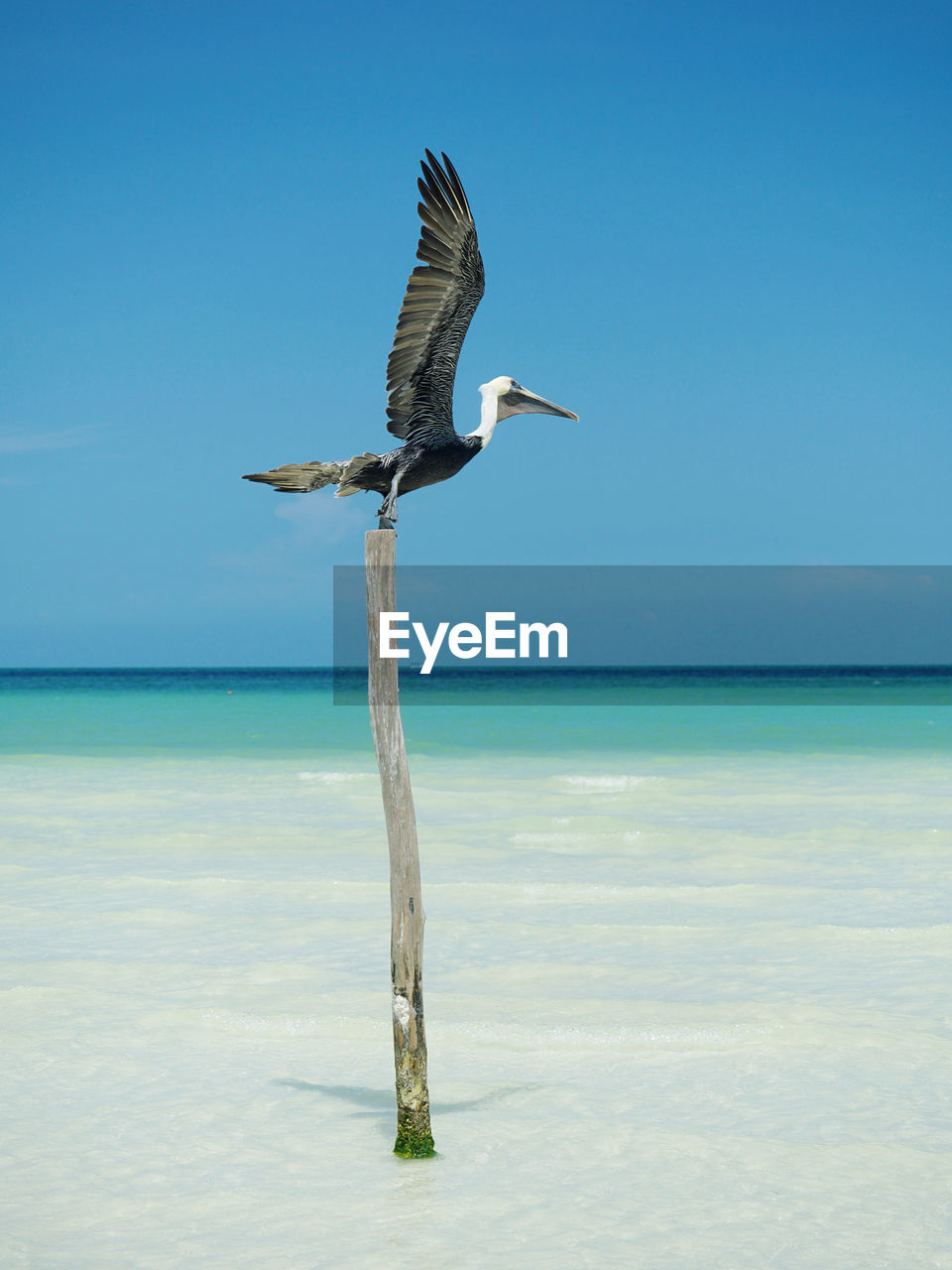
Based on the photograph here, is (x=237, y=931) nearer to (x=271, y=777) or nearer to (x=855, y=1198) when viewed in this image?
(x=855, y=1198)

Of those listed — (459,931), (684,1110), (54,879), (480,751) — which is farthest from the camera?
(480,751)

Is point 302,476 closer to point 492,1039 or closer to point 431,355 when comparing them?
point 431,355

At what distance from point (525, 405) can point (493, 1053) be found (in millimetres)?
3285

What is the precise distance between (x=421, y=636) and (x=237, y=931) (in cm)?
509

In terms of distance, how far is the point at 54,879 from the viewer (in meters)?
10.6

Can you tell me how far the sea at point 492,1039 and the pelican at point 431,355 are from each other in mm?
2605

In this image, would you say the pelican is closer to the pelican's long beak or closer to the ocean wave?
the pelican's long beak

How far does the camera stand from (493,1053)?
20.6 feet

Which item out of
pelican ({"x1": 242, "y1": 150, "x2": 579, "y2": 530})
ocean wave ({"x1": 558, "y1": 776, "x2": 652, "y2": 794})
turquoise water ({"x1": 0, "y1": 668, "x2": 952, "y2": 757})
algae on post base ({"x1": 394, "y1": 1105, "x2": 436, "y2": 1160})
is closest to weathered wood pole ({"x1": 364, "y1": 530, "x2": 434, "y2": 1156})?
algae on post base ({"x1": 394, "y1": 1105, "x2": 436, "y2": 1160})

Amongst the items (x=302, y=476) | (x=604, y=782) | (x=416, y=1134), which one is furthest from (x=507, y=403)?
(x=604, y=782)

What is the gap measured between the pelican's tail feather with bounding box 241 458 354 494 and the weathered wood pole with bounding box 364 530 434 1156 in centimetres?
27

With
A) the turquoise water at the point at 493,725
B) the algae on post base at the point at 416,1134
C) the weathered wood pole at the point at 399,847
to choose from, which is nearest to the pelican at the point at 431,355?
the weathered wood pole at the point at 399,847

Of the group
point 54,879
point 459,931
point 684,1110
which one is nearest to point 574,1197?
point 684,1110

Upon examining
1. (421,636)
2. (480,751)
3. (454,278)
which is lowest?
(480,751)
